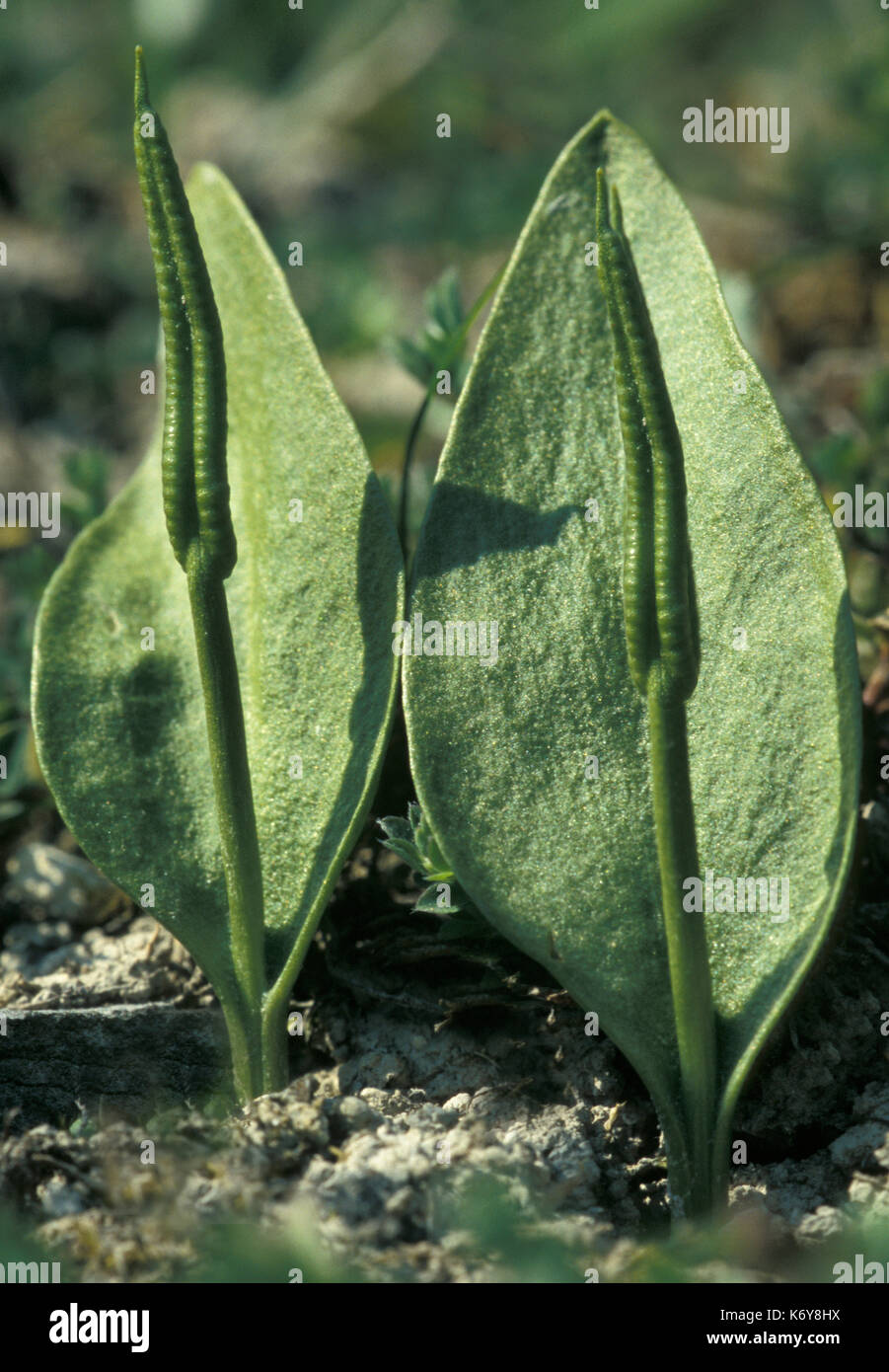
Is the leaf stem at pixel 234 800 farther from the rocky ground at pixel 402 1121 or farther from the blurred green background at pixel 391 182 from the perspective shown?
the blurred green background at pixel 391 182

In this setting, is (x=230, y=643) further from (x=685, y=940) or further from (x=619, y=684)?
(x=685, y=940)

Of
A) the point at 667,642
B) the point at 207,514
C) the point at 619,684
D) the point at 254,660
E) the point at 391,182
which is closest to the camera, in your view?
the point at 667,642

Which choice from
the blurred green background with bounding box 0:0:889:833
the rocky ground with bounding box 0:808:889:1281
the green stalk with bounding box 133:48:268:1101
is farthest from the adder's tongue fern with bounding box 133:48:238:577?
the blurred green background with bounding box 0:0:889:833

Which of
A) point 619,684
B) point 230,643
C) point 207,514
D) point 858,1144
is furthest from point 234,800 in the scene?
point 858,1144

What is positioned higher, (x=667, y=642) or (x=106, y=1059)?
(x=667, y=642)

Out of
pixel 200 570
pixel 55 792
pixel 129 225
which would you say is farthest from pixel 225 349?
pixel 129 225

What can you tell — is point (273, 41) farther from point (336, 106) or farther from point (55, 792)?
point (55, 792)
